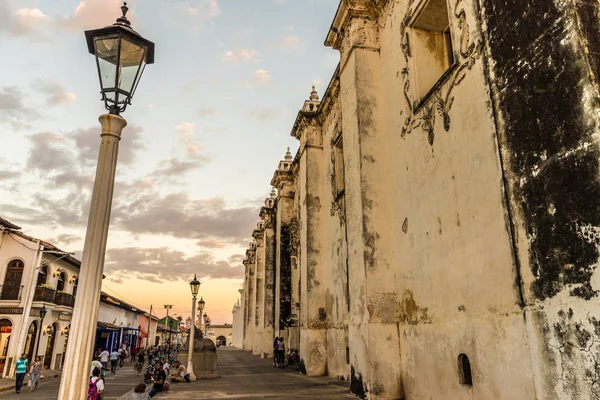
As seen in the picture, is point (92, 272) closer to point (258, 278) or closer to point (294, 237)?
point (294, 237)

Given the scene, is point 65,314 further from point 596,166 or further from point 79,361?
point 596,166

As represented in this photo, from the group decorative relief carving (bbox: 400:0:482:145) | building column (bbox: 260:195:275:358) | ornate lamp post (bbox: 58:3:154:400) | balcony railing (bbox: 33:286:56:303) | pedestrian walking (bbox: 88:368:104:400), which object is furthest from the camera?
building column (bbox: 260:195:275:358)

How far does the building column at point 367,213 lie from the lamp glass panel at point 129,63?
20.3 ft

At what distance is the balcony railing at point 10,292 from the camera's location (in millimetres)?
21703

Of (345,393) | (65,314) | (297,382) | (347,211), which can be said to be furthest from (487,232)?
(65,314)

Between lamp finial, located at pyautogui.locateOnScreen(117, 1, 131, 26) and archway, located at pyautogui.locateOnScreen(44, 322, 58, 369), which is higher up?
lamp finial, located at pyautogui.locateOnScreen(117, 1, 131, 26)

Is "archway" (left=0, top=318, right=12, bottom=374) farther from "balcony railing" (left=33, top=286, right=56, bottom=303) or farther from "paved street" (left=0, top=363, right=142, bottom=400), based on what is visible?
"paved street" (left=0, top=363, right=142, bottom=400)

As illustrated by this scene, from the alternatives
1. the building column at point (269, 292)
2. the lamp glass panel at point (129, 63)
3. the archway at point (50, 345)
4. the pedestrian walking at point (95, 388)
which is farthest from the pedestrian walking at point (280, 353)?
the archway at point (50, 345)

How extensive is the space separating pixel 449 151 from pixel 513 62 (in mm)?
1947

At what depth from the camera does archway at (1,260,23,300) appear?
21.8m

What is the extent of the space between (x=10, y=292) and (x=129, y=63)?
23.7 meters

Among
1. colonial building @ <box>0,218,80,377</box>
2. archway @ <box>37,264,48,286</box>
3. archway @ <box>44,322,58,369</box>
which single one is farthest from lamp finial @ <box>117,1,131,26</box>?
archway @ <box>44,322,58,369</box>

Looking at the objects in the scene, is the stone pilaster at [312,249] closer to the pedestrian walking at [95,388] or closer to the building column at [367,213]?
the building column at [367,213]

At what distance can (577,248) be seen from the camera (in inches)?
159
